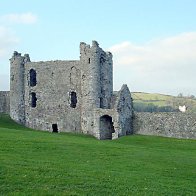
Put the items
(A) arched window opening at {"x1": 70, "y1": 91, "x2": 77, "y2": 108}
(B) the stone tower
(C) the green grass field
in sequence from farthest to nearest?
(A) arched window opening at {"x1": 70, "y1": 91, "x2": 77, "y2": 108}, (B) the stone tower, (C) the green grass field

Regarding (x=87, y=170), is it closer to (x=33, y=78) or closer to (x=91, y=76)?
(x=91, y=76)

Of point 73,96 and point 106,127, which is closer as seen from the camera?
point 106,127

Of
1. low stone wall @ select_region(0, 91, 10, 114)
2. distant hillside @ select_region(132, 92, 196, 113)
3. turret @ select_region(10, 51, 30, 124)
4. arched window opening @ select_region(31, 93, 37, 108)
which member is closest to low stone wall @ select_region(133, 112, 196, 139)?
arched window opening @ select_region(31, 93, 37, 108)

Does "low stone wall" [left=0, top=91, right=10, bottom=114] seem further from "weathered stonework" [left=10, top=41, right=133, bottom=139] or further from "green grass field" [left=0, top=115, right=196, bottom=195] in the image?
"green grass field" [left=0, top=115, right=196, bottom=195]

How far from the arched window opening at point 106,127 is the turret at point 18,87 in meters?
11.9

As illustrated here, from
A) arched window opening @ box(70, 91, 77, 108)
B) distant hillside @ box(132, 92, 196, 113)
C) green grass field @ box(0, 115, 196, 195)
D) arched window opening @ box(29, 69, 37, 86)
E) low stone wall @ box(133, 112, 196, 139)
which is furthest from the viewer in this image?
distant hillside @ box(132, 92, 196, 113)

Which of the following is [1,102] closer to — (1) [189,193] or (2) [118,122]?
(2) [118,122]

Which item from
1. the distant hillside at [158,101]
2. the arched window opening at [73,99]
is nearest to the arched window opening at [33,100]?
the arched window opening at [73,99]

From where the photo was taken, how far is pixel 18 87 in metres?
54.3

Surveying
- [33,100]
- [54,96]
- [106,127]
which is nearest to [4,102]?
[33,100]

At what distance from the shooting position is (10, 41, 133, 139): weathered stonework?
154 feet

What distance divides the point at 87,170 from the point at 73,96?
30.4 m

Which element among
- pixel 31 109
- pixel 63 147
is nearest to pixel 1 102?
pixel 31 109

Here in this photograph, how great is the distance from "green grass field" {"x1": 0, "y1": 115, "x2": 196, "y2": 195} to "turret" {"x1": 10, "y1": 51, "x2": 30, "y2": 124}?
1003 inches
